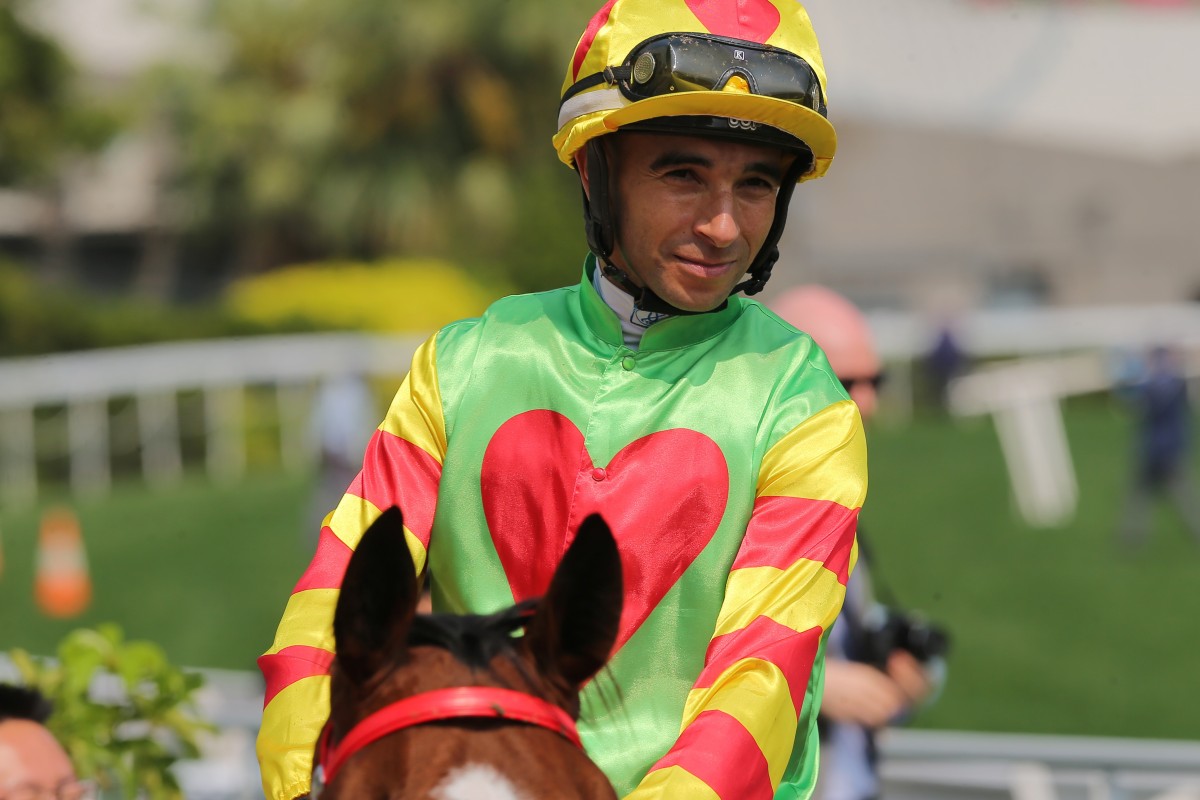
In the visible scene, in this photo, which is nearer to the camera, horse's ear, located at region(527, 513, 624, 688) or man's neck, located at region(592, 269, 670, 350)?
horse's ear, located at region(527, 513, 624, 688)

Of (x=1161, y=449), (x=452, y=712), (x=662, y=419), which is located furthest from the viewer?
(x=1161, y=449)

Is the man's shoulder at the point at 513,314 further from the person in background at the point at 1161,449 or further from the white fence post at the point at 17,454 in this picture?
the white fence post at the point at 17,454

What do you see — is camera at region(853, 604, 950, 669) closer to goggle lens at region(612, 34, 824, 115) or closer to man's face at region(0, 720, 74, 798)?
man's face at region(0, 720, 74, 798)

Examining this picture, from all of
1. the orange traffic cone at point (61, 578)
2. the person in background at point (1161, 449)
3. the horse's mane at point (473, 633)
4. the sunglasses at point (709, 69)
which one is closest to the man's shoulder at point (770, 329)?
the sunglasses at point (709, 69)

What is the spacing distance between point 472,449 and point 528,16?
2716cm

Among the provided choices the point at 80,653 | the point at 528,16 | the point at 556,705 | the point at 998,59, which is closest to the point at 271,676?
the point at 556,705

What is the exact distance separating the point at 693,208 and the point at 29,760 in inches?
64.1

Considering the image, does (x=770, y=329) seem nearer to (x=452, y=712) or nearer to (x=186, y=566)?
(x=452, y=712)

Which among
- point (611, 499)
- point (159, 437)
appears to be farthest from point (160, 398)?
point (611, 499)

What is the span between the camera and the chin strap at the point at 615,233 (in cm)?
225

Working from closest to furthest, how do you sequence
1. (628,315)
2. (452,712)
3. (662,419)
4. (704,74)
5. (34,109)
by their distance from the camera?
(452,712), (704,74), (662,419), (628,315), (34,109)

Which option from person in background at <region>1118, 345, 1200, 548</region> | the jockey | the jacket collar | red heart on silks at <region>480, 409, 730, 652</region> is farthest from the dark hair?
person in background at <region>1118, 345, 1200, 548</region>

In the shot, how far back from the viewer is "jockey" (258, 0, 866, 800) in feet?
6.86

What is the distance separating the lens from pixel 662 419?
7.27ft
